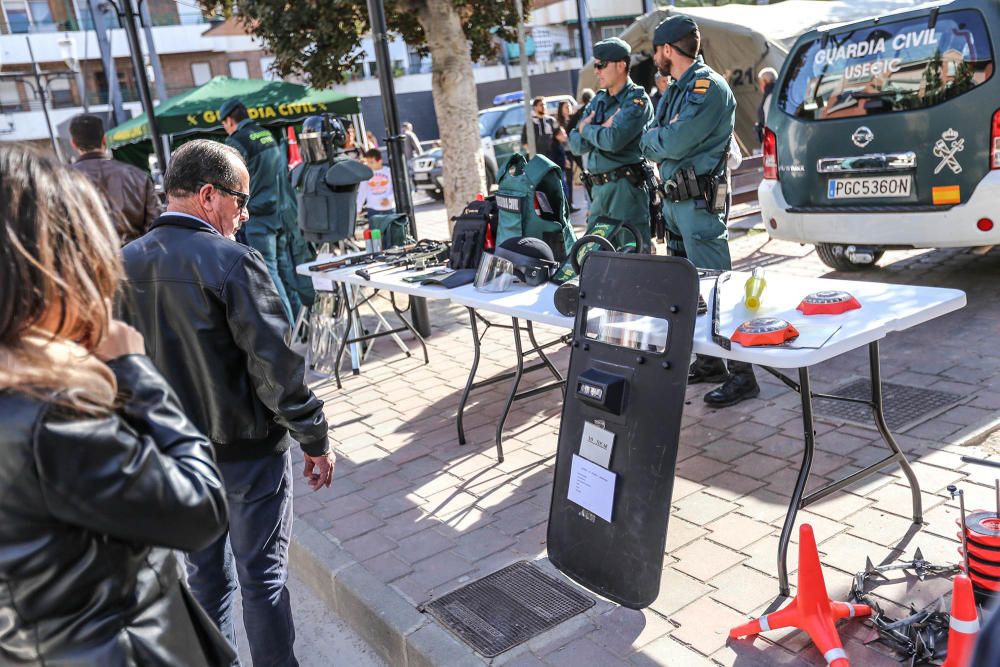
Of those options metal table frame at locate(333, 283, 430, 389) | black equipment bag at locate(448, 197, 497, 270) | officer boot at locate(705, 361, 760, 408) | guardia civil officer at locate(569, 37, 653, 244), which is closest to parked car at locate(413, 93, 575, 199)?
metal table frame at locate(333, 283, 430, 389)

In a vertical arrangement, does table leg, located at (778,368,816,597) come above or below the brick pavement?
above

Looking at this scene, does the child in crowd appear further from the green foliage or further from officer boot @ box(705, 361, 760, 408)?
officer boot @ box(705, 361, 760, 408)

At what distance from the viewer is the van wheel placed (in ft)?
24.1

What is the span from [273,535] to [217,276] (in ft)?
2.80

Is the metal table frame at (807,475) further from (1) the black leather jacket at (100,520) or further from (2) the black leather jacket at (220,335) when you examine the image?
(1) the black leather jacket at (100,520)

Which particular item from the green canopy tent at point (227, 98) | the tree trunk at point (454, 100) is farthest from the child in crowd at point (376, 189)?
the green canopy tent at point (227, 98)

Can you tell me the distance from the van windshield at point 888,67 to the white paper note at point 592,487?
4153 mm

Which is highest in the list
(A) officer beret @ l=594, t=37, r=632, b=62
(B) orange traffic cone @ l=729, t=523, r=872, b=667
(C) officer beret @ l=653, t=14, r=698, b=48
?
(C) officer beret @ l=653, t=14, r=698, b=48

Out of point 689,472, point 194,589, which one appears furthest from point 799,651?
point 194,589

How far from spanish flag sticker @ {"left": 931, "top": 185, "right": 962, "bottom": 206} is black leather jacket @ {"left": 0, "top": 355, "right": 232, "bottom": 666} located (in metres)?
5.54

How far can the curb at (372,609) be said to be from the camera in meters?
3.12

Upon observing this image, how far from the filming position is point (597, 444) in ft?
10.4

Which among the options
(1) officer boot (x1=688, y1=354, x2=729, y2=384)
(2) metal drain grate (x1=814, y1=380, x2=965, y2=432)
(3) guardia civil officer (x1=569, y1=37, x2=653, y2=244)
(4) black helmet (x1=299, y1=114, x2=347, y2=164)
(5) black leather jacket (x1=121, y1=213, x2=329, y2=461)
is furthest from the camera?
(4) black helmet (x1=299, y1=114, x2=347, y2=164)

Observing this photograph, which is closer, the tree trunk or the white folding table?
the white folding table
